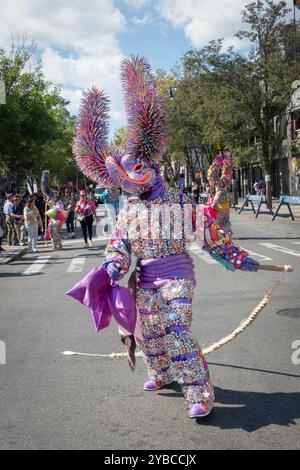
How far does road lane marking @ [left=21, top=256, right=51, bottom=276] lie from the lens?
41.8 feet

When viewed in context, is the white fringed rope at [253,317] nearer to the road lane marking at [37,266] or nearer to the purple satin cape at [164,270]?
the purple satin cape at [164,270]

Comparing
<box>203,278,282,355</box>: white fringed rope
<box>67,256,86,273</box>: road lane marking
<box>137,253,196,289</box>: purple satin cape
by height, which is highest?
<box>137,253,196,289</box>: purple satin cape

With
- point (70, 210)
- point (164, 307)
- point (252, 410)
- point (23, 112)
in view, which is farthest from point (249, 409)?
point (23, 112)

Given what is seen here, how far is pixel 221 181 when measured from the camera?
7.79m

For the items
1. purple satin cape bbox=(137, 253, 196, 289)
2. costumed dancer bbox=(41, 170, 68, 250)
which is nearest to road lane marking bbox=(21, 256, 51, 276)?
costumed dancer bbox=(41, 170, 68, 250)

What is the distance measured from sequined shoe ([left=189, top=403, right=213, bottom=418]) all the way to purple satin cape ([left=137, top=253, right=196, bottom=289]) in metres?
0.89

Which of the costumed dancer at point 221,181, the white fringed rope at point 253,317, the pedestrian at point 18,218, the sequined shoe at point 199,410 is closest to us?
the sequined shoe at point 199,410

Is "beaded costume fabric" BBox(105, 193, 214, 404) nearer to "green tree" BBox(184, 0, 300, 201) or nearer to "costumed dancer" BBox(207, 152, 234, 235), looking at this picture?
"costumed dancer" BBox(207, 152, 234, 235)

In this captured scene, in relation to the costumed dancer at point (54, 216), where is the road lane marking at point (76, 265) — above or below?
below

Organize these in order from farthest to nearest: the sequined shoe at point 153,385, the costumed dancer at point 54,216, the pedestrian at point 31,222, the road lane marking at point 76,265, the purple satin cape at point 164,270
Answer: the pedestrian at point 31,222
the costumed dancer at point 54,216
the road lane marking at point 76,265
the sequined shoe at point 153,385
the purple satin cape at point 164,270

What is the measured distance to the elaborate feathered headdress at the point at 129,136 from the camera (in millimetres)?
4363

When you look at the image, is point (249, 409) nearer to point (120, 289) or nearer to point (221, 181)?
point (120, 289)

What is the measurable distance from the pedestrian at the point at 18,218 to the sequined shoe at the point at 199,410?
1611 cm

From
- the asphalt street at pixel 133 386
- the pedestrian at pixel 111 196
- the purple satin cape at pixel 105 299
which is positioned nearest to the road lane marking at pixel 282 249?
the asphalt street at pixel 133 386
